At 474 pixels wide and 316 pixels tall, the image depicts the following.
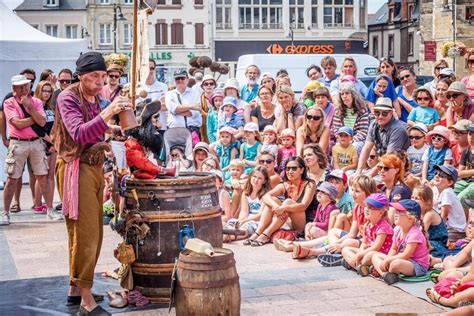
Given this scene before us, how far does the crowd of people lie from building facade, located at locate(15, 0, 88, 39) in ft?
193

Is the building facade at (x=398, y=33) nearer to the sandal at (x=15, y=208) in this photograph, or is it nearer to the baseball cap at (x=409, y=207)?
the sandal at (x=15, y=208)

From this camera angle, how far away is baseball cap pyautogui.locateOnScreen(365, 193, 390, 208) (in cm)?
819

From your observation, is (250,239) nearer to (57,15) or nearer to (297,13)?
(297,13)

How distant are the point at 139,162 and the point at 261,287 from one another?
5.42 feet

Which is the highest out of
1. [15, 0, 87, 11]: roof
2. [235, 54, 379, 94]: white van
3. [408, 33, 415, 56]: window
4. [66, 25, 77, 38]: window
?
[15, 0, 87, 11]: roof

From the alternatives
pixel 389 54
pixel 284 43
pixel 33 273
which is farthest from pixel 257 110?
pixel 389 54

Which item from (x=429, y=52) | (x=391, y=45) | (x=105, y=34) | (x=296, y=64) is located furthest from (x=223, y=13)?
(x=296, y=64)

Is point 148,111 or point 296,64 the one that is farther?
point 296,64

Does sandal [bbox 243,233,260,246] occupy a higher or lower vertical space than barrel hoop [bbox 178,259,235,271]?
lower

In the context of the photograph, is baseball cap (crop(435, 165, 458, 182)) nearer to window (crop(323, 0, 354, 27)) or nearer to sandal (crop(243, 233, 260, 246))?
sandal (crop(243, 233, 260, 246))

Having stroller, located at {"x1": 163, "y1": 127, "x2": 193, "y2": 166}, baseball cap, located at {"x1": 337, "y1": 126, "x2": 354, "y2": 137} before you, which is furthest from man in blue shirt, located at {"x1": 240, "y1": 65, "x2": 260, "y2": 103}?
baseball cap, located at {"x1": 337, "y1": 126, "x2": 354, "y2": 137}

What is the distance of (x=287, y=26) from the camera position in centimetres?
6919

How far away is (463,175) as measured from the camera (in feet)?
30.5

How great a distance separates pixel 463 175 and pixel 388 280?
210 centimetres
